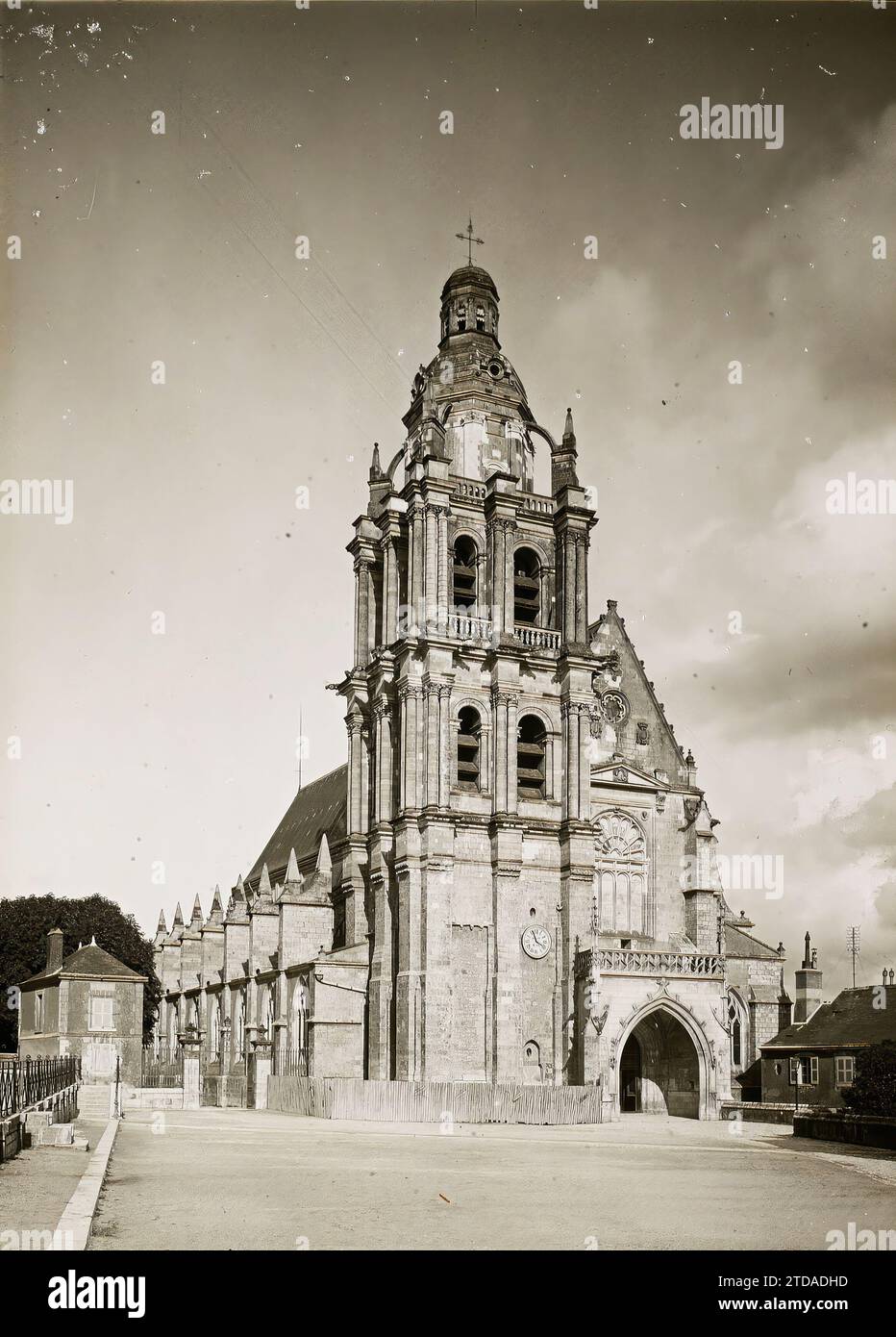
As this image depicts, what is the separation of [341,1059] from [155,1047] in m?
32.7

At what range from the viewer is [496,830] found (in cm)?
4088

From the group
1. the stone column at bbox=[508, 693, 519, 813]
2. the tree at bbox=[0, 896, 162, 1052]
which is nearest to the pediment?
the stone column at bbox=[508, 693, 519, 813]

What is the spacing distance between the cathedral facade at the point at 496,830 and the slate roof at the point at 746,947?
0.30 meters

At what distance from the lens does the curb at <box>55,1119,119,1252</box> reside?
41.6ft

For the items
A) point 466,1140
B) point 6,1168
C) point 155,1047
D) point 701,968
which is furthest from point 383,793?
point 155,1047

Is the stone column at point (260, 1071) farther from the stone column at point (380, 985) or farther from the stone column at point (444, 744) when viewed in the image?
the stone column at point (444, 744)

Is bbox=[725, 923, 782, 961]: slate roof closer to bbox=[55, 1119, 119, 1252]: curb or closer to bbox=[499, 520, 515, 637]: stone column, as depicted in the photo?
bbox=[499, 520, 515, 637]: stone column

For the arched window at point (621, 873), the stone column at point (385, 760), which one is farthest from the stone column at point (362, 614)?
the arched window at point (621, 873)

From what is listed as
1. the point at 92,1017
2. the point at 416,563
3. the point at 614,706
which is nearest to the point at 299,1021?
the point at 92,1017

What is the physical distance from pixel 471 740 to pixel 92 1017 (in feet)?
55.8

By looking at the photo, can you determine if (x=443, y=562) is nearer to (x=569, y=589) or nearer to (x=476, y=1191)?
(x=569, y=589)

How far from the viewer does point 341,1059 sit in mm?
41031

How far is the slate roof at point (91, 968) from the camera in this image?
46375mm

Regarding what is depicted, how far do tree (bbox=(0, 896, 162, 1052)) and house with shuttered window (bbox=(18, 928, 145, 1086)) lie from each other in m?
8.44
